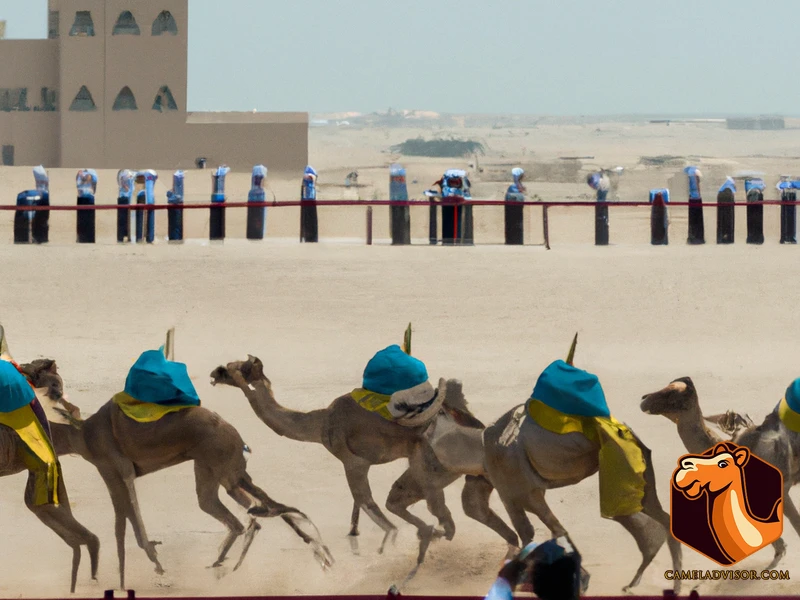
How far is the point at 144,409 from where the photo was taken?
25.7ft

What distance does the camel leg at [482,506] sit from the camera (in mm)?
8211

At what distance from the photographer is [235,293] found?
1630 centimetres

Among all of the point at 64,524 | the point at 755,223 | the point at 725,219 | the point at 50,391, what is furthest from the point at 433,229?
the point at 64,524

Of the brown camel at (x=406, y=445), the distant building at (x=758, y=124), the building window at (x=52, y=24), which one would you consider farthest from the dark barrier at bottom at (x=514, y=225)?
the distant building at (x=758, y=124)

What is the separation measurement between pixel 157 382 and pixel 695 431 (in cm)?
301

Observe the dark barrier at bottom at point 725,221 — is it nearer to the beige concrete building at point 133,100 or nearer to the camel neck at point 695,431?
the camel neck at point 695,431

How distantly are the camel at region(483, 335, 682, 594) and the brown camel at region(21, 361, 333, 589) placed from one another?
115cm

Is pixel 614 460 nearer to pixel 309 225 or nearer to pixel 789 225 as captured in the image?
pixel 309 225

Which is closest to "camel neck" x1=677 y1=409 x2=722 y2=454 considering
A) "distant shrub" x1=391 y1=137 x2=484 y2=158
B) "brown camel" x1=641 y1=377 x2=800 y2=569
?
"brown camel" x1=641 y1=377 x2=800 y2=569

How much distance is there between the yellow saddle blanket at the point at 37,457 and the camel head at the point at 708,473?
3263 mm

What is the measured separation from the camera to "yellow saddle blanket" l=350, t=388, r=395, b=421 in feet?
27.0

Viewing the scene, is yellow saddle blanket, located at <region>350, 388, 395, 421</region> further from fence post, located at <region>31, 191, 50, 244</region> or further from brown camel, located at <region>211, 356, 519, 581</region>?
fence post, located at <region>31, 191, 50, 244</region>

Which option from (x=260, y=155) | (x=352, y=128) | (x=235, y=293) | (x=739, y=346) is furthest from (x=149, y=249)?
(x=352, y=128)

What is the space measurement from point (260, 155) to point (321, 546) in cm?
3721
